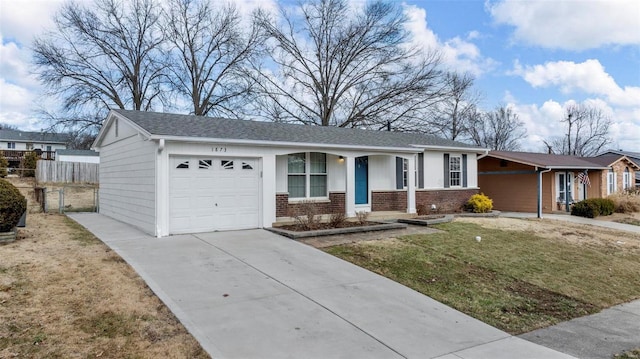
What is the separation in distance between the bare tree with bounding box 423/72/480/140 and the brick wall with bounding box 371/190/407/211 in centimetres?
1458

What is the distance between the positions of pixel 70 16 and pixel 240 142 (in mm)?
23107

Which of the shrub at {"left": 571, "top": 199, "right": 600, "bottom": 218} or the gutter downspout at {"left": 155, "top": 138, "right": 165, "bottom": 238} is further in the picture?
the shrub at {"left": 571, "top": 199, "right": 600, "bottom": 218}

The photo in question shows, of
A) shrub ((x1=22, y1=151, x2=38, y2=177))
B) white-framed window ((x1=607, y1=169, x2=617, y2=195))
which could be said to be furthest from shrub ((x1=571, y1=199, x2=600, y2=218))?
shrub ((x1=22, y1=151, x2=38, y2=177))

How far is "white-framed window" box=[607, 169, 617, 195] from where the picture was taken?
24.6 m

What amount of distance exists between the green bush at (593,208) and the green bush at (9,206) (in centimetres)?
2179

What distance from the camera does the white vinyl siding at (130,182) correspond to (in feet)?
34.0

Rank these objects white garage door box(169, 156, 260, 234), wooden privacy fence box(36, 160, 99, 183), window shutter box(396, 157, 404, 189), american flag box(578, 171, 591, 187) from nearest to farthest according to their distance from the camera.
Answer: white garage door box(169, 156, 260, 234)
window shutter box(396, 157, 404, 189)
american flag box(578, 171, 591, 187)
wooden privacy fence box(36, 160, 99, 183)

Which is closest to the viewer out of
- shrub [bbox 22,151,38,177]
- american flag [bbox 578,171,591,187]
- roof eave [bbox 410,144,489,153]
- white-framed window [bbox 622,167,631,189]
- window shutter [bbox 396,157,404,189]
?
window shutter [bbox 396,157,404,189]

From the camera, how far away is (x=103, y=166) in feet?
50.8

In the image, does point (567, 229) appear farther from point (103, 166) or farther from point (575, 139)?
point (575, 139)

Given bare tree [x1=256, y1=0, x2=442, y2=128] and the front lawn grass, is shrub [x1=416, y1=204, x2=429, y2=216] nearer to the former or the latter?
the front lawn grass

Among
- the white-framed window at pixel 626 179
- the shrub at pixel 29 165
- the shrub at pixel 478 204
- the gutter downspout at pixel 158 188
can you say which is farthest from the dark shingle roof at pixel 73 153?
the white-framed window at pixel 626 179

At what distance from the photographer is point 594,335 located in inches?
213

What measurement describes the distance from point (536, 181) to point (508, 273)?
1436cm
